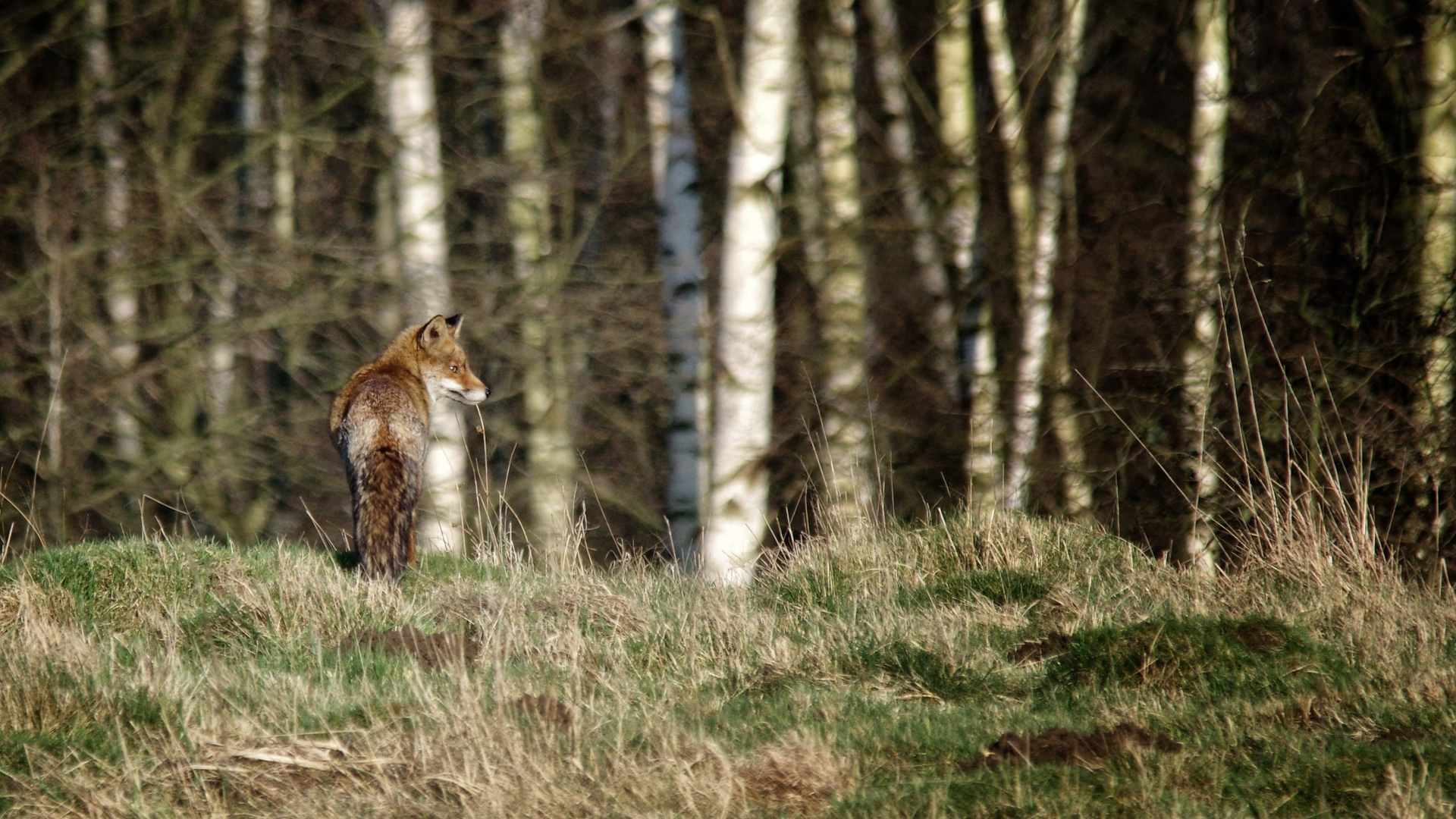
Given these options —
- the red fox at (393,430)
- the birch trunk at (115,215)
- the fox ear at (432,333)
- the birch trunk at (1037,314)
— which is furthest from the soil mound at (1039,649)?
the birch trunk at (115,215)

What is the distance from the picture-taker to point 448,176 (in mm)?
14023

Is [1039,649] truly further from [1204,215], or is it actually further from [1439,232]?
[1204,215]

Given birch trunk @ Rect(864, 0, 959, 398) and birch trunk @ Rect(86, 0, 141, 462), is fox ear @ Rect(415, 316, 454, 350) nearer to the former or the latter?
birch trunk @ Rect(864, 0, 959, 398)

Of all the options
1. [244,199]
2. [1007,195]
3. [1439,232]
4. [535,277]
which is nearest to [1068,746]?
[1439,232]

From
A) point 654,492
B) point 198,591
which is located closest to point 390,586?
point 198,591

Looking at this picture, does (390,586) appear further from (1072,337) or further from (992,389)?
(1072,337)

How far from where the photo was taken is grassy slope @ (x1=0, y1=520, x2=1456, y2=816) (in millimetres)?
3697

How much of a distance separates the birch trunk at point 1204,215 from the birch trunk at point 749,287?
3377 millimetres

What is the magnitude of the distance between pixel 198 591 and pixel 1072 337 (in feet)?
33.0

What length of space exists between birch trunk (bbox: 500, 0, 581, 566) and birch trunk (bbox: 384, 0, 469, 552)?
81 cm

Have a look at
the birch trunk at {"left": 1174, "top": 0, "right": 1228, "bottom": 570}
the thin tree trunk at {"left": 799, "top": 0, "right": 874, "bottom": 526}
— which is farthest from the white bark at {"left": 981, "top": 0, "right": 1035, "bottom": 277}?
the birch trunk at {"left": 1174, "top": 0, "right": 1228, "bottom": 570}

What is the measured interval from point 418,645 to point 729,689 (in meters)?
1.31

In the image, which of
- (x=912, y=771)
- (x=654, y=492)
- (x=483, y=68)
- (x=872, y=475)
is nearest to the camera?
(x=912, y=771)

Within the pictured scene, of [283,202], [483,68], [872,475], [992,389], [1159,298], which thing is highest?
[483,68]
